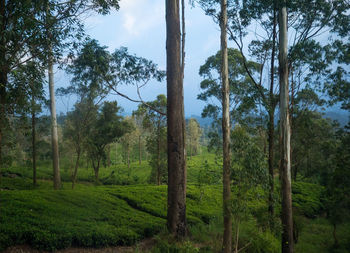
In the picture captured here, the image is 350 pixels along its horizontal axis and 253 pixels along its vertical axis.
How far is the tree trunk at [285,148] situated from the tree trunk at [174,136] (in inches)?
147

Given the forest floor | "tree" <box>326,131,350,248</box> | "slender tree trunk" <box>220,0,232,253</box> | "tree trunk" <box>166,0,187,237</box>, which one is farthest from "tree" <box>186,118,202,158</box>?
"slender tree trunk" <box>220,0,232,253</box>

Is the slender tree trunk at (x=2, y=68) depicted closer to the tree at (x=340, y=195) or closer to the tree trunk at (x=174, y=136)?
the tree trunk at (x=174, y=136)

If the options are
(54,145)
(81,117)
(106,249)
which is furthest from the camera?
(81,117)

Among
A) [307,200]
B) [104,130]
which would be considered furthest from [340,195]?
[104,130]

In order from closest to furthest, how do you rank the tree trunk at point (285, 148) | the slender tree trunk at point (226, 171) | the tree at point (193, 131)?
1. the slender tree trunk at point (226, 171)
2. the tree trunk at point (285, 148)
3. the tree at point (193, 131)

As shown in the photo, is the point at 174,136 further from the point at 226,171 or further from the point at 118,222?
the point at 118,222

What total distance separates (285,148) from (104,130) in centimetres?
1887

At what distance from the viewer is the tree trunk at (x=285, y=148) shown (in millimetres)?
8820

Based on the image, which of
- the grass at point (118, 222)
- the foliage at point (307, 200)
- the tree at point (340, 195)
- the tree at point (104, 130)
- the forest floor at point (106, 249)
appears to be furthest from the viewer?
the tree at point (104, 130)

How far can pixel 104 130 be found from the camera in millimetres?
24438

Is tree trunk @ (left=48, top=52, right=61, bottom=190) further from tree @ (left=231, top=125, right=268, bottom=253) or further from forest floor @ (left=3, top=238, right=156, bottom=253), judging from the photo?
tree @ (left=231, top=125, right=268, bottom=253)

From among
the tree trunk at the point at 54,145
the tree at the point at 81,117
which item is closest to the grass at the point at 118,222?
the tree trunk at the point at 54,145

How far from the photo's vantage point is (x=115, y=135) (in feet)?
81.1

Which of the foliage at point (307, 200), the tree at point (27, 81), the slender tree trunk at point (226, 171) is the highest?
the tree at point (27, 81)
